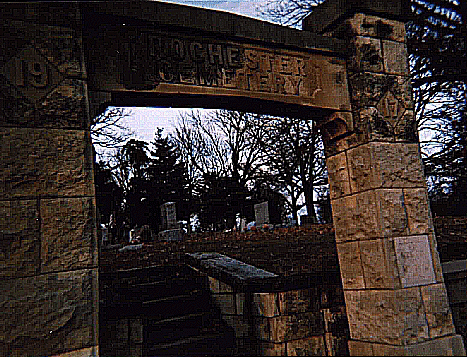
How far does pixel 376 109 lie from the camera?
4.57 meters

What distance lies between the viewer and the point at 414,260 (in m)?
4.29

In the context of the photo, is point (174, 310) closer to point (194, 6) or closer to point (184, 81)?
point (184, 81)

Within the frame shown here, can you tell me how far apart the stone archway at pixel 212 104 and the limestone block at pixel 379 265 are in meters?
0.01

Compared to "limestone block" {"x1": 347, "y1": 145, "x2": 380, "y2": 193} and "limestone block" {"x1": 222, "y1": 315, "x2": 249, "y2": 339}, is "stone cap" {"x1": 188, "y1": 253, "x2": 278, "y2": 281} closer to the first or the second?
"limestone block" {"x1": 222, "y1": 315, "x2": 249, "y2": 339}

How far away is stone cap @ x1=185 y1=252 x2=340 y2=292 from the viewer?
4.77m

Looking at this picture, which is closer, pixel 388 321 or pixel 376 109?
pixel 388 321

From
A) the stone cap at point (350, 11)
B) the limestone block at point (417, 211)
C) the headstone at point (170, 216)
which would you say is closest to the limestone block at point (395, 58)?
the stone cap at point (350, 11)

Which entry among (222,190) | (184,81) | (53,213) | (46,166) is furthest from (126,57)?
(222,190)

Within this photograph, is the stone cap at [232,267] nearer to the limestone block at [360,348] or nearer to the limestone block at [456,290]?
the limestone block at [360,348]

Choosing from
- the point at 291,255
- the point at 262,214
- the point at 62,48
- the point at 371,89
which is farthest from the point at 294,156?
the point at 62,48

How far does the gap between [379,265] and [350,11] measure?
8.54 feet

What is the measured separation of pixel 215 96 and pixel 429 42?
9.34m

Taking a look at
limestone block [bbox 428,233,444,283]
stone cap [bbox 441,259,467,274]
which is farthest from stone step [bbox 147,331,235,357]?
stone cap [bbox 441,259,467,274]

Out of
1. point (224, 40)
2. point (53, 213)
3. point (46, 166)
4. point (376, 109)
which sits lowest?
point (53, 213)
